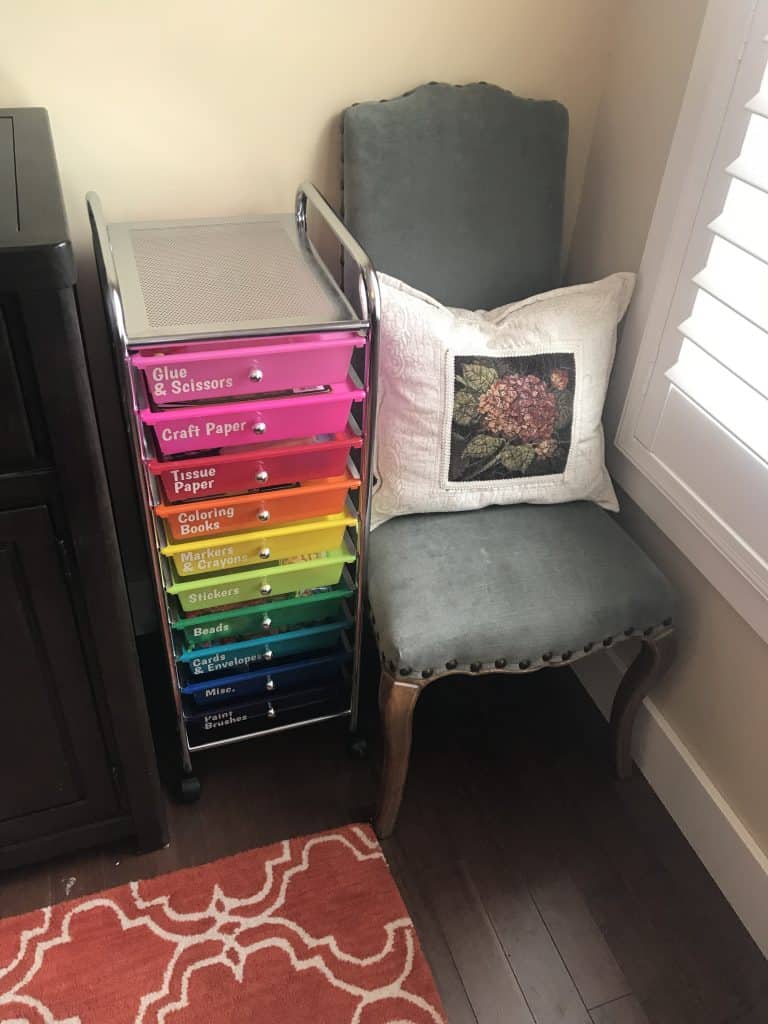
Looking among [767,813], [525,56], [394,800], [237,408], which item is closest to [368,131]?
[525,56]

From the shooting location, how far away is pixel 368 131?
1.33 m

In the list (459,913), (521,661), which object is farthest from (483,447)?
(459,913)

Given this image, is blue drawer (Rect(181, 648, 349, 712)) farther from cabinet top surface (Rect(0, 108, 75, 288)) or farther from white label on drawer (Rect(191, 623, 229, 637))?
cabinet top surface (Rect(0, 108, 75, 288))

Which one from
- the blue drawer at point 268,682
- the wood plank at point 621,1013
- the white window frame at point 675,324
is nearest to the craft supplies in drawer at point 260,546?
the blue drawer at point 268,682

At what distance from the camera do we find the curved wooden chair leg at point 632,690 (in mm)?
1393

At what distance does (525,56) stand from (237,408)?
842 millimetres

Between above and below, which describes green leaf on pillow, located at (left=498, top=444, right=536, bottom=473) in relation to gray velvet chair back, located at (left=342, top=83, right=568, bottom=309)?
below

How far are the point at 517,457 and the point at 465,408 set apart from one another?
0.43 ft

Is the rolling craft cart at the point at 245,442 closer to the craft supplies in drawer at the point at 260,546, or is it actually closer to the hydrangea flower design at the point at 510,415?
the craft supplies in drawer at the point at 260,546

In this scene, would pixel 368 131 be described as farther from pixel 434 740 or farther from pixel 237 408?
pixel 434 740

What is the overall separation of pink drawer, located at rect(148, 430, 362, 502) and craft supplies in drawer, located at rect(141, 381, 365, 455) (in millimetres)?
20

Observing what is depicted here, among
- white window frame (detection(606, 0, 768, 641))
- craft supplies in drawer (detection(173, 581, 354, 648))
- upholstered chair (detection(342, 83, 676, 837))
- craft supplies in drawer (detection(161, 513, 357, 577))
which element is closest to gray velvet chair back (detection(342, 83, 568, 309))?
upholstered chair (detection(342, 83, 676, 837))

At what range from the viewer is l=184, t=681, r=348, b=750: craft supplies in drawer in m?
1.46

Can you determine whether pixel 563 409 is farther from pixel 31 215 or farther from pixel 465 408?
pixel 31 215
